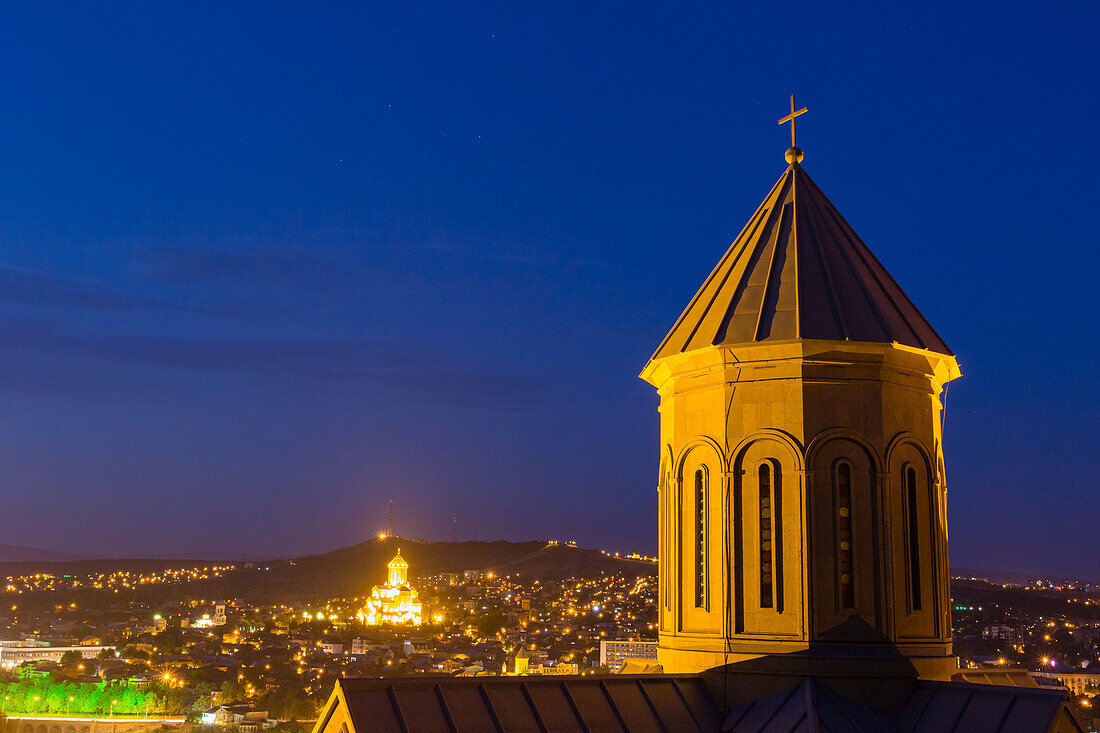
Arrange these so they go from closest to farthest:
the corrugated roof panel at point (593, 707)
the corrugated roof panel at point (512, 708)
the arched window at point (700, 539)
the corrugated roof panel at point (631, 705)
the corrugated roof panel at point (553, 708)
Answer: the corrugated roof panel at point (512, 708), the corrugated roof panel at point (553, 708), the corrugated roof panel at point (593, 707), the corrugated roof panel at point (631, 705), the arched window at point (700, 539)

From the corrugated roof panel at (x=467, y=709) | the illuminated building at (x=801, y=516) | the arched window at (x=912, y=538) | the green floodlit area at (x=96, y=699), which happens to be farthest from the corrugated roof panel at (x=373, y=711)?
the green floodlit area at (x=96, y=699)

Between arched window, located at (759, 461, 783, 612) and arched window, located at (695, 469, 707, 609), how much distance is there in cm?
73

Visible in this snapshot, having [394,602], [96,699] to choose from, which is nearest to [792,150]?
[394,602]

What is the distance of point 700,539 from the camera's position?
13203 millimetres

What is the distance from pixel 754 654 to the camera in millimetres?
12227

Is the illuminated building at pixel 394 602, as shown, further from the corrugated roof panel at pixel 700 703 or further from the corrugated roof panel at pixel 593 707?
the corrugated roof panel at pixel 593 707

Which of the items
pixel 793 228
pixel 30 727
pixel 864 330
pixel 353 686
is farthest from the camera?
pixel 30 727

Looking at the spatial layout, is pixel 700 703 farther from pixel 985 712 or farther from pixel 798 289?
pixel 798 289

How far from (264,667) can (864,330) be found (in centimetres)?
10046

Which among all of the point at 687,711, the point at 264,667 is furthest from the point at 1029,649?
the point at 687,711

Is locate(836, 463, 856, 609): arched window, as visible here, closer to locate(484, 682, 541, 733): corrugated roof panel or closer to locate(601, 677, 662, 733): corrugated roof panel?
locate(601, 677, 662, 733): corrugated roof panel

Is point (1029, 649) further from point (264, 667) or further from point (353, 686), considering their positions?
point (353, 686)

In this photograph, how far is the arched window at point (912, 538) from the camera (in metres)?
12.7

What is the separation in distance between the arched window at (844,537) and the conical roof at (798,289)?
154cm
